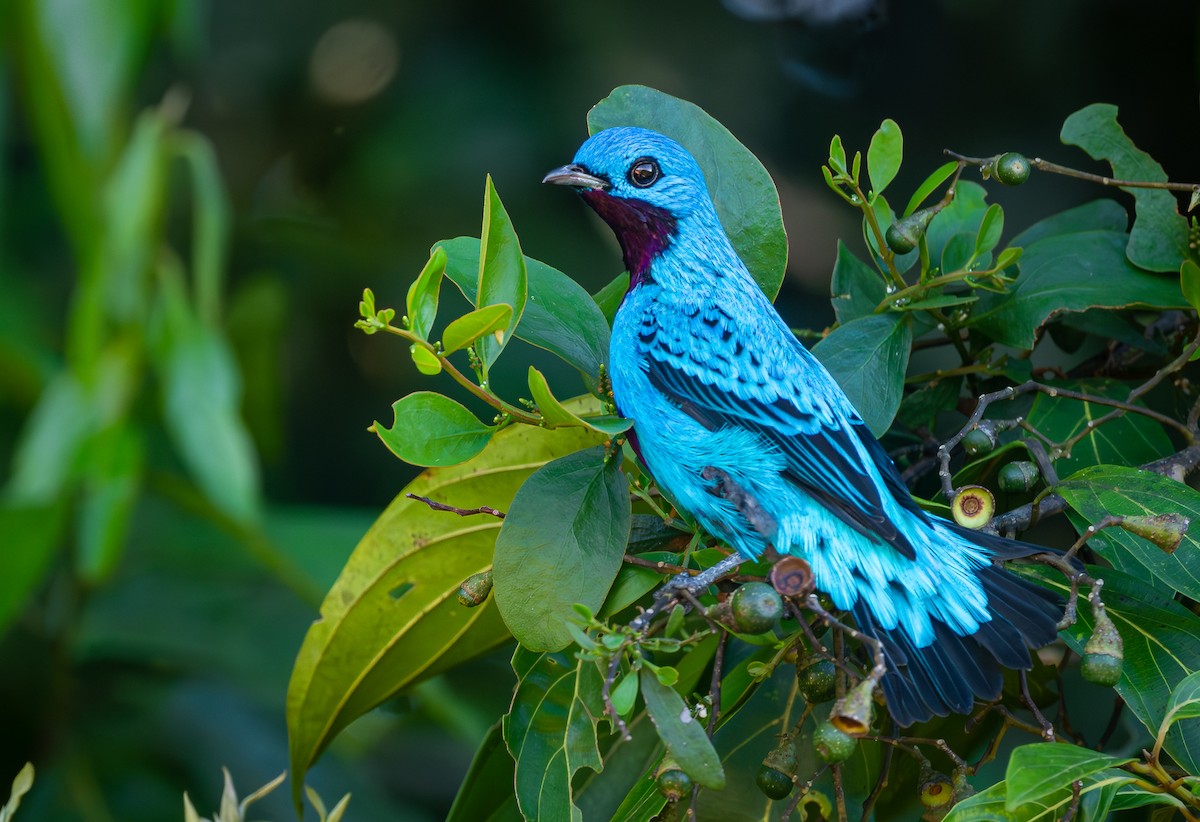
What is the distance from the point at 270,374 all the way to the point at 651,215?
154 centimetres

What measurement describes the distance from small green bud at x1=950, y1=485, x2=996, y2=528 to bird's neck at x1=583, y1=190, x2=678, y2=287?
303 millimetres

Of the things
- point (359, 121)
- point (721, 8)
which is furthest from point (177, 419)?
point (721, 8)

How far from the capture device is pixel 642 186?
93 centimetres

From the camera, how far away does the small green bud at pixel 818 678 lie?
77 centimetres

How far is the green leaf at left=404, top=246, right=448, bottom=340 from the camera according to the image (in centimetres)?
74

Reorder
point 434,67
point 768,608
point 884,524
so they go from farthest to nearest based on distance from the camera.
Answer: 1. point 434,67
2. point 884,524
3. point 768,608

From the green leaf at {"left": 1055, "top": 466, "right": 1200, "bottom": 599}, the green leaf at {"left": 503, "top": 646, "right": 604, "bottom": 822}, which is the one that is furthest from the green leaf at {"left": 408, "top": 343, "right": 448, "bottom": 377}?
the green leaf at {"left": 1055, "top": 466, "right": 1200, "bottom": 599}

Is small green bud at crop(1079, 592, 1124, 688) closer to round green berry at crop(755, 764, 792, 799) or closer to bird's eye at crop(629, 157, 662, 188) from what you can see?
round green berry at crop(755, 764, 792, 799)

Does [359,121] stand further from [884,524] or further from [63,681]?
[884,524]

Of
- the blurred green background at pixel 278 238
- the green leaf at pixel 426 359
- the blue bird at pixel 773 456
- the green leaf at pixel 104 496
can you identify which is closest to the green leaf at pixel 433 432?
the green leaf at pixel 426 359

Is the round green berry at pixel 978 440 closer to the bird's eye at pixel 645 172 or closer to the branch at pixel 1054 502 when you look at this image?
the branch at pixel 1054 502

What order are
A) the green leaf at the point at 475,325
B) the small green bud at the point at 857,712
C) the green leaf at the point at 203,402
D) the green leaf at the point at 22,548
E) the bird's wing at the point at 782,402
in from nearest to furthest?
the small green bud at the point at 857,712 → the green leaf at the point at 475,325 → the bird's wing at the point at 782,402 → the green leaf at the point at 22,548 → the green leaf at the point at 203,402

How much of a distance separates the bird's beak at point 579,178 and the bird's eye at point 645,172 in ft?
0.09

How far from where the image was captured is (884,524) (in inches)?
31.2
